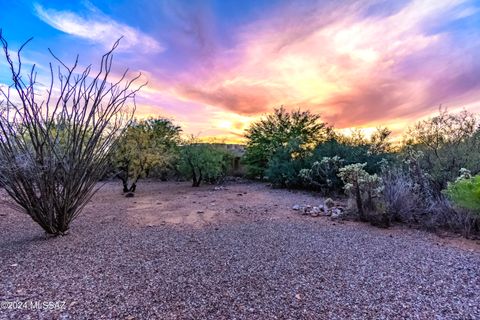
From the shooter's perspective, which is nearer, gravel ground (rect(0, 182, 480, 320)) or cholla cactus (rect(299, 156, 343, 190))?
gravel ground (rect(0, 182, 480, 320))

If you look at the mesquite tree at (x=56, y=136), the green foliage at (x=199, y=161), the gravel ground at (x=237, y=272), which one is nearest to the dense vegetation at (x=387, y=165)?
the gravel ground at (x=237, y=272)

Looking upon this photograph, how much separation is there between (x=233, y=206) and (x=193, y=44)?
411cm

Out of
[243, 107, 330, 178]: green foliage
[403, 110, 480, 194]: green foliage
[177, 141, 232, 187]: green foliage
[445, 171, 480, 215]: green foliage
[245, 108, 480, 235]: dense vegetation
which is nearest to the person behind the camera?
[445, 171, 480, 215]: green foliage

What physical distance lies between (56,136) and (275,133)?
11.0 m

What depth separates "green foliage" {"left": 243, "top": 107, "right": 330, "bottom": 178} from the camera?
44.5 ft

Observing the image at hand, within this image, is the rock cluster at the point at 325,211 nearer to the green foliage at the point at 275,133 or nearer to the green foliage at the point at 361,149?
the green foliage at the point at 361,149

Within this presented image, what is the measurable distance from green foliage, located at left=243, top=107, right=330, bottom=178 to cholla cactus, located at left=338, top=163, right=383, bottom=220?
7316 millimetres

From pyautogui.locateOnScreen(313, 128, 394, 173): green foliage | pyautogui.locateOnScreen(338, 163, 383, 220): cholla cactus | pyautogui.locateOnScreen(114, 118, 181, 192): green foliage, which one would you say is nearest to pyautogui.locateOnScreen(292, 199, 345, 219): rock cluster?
pyautogui.locateOnScreen(338, 163, 383, 220): cholla cactus

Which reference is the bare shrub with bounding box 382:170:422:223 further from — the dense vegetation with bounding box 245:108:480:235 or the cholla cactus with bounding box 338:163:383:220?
the cholla cactus with bounding box 338:163:383:220

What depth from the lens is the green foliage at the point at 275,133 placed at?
44.5 ft

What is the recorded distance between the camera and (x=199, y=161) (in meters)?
11.4

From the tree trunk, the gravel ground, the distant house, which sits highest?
the distant house

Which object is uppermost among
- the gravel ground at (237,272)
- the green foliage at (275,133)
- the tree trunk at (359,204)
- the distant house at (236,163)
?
the green foliage at (275,133)

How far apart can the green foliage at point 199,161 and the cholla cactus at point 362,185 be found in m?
6.82
